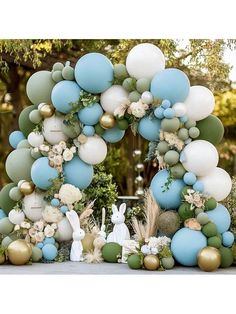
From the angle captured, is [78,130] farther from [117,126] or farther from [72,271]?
[72,271]

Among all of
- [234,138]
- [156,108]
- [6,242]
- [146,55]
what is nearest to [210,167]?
[156,108]

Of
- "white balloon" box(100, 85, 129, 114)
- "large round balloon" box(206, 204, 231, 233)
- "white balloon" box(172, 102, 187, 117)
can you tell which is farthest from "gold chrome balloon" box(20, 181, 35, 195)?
"large round balloon" box(206, 204, 231, 233)

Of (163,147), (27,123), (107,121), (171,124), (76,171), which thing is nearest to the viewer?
(171,124)

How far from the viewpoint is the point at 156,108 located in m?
5.66

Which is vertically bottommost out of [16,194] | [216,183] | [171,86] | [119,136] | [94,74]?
[16,194]

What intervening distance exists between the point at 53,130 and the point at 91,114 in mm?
395

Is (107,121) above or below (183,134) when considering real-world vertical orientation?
above

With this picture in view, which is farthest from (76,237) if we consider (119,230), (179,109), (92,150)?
(179,109)

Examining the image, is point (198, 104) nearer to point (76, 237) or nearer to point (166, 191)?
point (166, 191)

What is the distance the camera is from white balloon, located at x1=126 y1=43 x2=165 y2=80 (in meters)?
5.72

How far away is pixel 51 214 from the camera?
593 centimetres

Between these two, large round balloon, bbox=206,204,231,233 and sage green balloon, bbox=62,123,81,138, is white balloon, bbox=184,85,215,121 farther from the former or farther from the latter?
sage green balloon, bbox=62,123,81,138

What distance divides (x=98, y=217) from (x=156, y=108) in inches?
78.9

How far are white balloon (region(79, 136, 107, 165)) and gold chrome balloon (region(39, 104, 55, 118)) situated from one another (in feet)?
1.31
